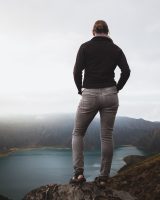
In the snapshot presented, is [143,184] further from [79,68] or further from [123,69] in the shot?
[79,68]

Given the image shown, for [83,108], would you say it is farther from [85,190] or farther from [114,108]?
[85,190]

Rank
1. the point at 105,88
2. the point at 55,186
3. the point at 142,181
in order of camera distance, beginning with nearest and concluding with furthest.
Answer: the point at 105,88
the point at 55,186
the point at 142,181

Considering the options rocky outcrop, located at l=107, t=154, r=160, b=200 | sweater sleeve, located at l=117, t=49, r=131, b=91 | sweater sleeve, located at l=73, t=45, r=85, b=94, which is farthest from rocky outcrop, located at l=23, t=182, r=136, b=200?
rocky outcrop, located at l=107, t=154, r=160, b=200

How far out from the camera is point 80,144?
865 cm

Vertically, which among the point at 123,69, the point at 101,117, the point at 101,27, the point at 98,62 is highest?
the point at 101,27

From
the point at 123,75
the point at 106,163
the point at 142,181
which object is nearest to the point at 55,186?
the point at 106,163

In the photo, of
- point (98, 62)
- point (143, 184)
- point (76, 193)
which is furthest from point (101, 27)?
point (143, 184)

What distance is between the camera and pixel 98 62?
28.0ft

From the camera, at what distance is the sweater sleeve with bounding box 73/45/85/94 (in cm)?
852

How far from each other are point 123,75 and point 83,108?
4.52ft

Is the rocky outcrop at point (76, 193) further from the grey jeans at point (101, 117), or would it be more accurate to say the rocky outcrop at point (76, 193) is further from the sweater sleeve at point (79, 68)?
the sweater sleeve at point (79, 68)

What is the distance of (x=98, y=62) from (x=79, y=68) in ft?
1.66

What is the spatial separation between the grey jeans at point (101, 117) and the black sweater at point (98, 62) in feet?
0.71

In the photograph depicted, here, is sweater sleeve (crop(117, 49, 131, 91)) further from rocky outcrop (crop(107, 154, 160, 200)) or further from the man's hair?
rocky outcrop (crop(107, 154, 160, 200))
